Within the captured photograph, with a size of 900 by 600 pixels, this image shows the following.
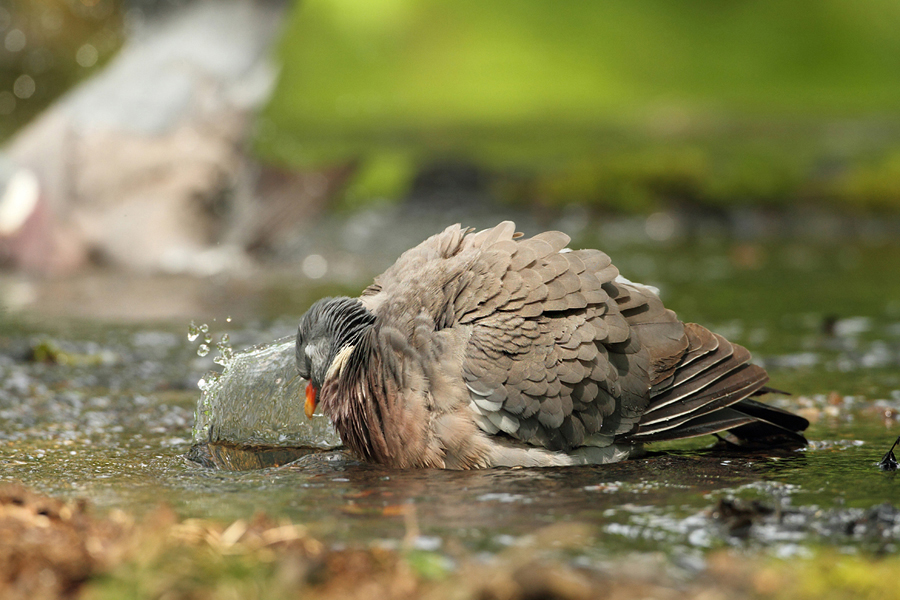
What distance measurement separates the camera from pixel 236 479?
3.81 m

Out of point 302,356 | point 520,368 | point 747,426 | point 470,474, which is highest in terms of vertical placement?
point 302,356

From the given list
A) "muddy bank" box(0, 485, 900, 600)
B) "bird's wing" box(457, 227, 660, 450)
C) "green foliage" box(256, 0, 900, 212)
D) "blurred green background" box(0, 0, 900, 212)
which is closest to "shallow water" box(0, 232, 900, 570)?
"muddy bank" box(0, 485, 900, 600)

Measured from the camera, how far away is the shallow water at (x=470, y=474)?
3104 millimetres

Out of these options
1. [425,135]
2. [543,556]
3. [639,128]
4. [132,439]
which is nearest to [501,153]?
[425,135]

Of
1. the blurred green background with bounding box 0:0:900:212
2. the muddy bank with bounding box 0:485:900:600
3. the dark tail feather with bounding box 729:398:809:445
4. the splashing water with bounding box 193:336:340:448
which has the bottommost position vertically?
the muddy bank with bounding box 0:485:900:600

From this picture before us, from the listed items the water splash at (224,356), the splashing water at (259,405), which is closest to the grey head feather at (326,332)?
the splashing water at (259,405)

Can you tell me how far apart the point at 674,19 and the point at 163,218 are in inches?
560

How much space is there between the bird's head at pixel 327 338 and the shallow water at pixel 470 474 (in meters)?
0.34

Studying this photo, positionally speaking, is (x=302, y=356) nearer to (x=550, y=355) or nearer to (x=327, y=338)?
(x=327, y=338)

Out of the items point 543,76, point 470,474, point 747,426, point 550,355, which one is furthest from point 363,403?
point 543,76

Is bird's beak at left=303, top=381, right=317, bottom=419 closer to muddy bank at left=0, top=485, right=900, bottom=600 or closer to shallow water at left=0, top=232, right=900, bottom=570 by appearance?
shallow water at left=0, top=232, right=900, bottom=570

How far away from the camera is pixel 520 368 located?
13.1 ft

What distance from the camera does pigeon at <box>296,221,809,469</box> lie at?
13.1 feet

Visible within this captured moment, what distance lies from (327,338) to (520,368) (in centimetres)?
89
